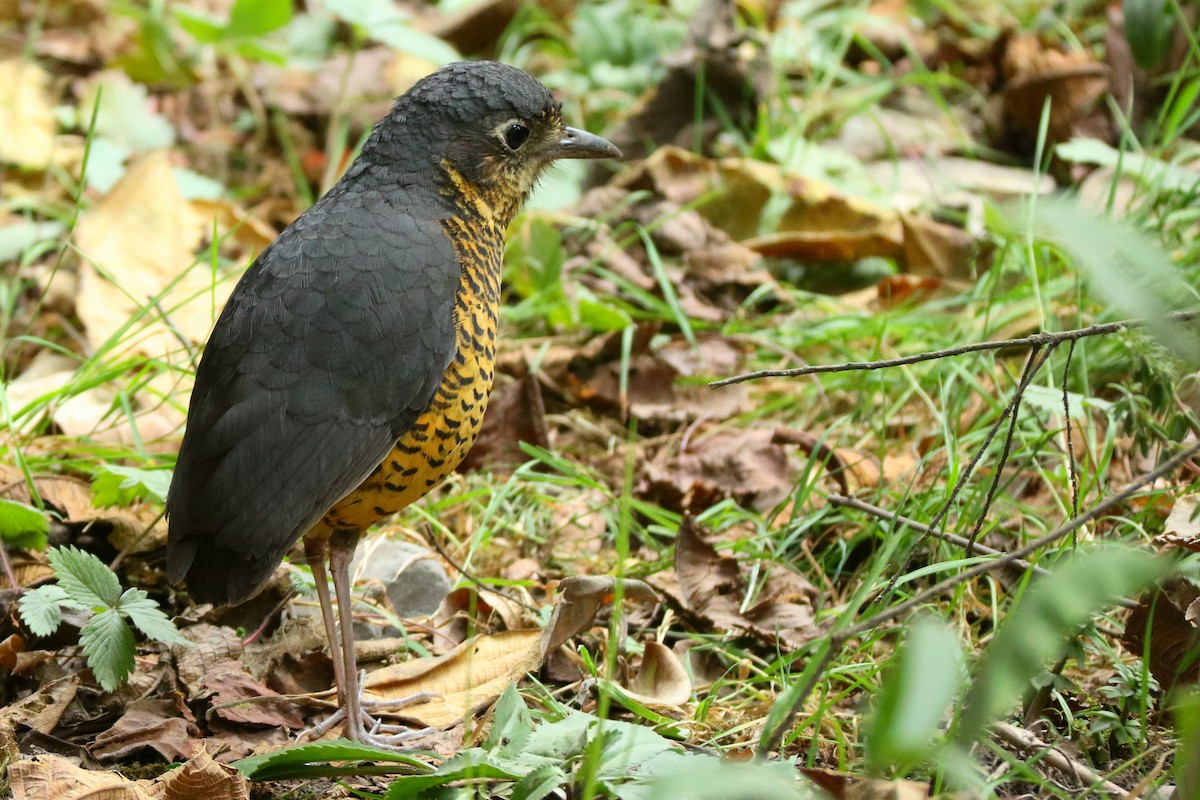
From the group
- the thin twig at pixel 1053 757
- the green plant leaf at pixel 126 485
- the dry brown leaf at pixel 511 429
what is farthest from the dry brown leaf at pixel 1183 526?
the green plant leaf at pixel 126 485

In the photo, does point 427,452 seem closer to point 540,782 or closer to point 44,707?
point 540,782

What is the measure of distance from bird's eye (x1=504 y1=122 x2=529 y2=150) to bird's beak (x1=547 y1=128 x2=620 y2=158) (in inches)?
5.4

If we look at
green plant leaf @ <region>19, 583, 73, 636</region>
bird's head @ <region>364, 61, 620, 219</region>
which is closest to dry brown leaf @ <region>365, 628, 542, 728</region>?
green plant leaf @ <region>19, 583, 73, 636</region>

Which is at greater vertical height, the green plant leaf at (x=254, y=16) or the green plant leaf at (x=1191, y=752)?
the green plant leaf at (x=254, y=16)

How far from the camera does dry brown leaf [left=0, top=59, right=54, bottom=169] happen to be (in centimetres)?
631

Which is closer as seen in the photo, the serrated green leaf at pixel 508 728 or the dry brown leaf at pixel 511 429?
the serrated green leaf at pixel 508 728

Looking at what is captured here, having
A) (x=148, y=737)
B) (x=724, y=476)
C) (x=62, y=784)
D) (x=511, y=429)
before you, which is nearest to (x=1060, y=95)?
(x=724, y=476)

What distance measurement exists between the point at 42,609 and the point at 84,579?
0.13 metres

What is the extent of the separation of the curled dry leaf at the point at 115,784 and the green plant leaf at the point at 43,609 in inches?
15.4

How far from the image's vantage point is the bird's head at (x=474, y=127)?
3709 mm

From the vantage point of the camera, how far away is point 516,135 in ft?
12.7

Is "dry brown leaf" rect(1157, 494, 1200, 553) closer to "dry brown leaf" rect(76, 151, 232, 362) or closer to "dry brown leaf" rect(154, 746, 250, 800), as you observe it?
"dry brown leaf" rect(154, 746, 250, 800)

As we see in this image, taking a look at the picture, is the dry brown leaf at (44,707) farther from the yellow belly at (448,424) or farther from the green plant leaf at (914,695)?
the green plant leaf at (914,695)

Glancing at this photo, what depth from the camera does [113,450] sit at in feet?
14.1
